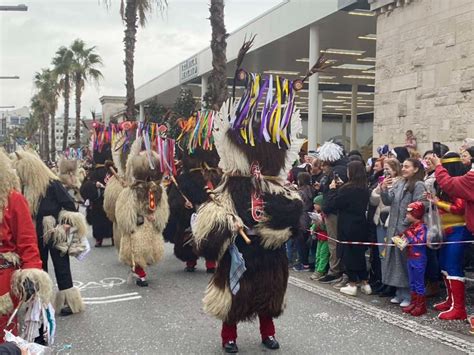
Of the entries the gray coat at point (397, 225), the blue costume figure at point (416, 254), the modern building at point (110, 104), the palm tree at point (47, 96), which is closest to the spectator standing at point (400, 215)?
the gray coat at point (397, 225)

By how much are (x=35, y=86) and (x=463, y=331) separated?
4700 centimetres

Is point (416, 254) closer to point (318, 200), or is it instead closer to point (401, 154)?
point (401, 154)

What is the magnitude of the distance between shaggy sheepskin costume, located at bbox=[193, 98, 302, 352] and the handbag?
1802mm

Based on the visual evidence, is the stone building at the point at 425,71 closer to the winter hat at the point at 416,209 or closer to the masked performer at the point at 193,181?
the winter hat at the point at 416,209

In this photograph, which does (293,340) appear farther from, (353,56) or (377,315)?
(353,56)

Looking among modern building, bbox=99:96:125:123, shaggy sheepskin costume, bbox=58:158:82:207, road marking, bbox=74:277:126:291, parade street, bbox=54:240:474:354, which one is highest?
modern building, bbox=99:96:125:123

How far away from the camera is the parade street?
4.32 meters

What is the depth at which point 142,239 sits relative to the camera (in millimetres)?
6480

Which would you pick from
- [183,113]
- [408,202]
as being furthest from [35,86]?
[408,202]

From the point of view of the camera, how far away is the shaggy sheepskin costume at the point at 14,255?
3123mm

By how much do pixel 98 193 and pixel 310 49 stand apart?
771 cm

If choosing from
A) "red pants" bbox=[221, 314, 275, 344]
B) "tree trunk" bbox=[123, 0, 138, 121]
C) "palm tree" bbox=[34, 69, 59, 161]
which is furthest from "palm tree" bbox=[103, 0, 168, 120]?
"palm tree" bbox=[34, 69, 59, 161]

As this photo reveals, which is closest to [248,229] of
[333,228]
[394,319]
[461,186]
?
[394,319]

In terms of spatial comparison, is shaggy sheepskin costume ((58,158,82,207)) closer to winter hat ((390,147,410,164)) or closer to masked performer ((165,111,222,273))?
masked performer ((165,111,222,273))
